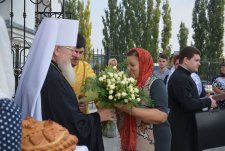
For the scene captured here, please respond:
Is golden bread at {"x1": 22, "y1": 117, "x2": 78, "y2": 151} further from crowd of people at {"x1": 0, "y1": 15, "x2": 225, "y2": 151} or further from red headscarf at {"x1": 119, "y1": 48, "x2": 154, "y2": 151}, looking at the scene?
red headscarf at {"x1": 119, "y1": 48, "x2": 154, "y2": 151}

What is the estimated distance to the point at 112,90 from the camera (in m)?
3.36

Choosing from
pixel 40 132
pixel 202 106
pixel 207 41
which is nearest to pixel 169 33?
pixel 207 41

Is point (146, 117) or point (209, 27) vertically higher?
point (209, 27)

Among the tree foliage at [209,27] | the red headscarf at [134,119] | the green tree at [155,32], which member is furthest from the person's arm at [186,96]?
the green tree at [155,32]

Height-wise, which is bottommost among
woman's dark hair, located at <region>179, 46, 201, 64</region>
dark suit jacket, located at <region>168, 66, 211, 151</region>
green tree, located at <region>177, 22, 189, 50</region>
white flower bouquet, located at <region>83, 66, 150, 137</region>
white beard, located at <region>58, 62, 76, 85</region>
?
dark suit jacket, located at <region>168, 66, 211, 151</region>

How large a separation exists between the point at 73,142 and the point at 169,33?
38.6m

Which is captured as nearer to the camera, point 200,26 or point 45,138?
A: point 45,138

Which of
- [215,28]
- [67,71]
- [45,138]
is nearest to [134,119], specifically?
[67,71]

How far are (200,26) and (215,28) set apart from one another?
169 centimetres

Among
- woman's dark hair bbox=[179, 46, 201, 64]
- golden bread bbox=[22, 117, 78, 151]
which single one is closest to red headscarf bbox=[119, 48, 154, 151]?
woman's dark hair bbox=[179, 46, 201, 64]

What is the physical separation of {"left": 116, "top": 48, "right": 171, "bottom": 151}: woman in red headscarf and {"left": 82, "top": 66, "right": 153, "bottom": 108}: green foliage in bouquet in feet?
0.68

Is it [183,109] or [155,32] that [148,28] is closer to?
[155,32]

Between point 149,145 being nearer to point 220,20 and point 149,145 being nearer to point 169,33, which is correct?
point 220,20

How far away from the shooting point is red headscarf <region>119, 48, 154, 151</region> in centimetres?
373
